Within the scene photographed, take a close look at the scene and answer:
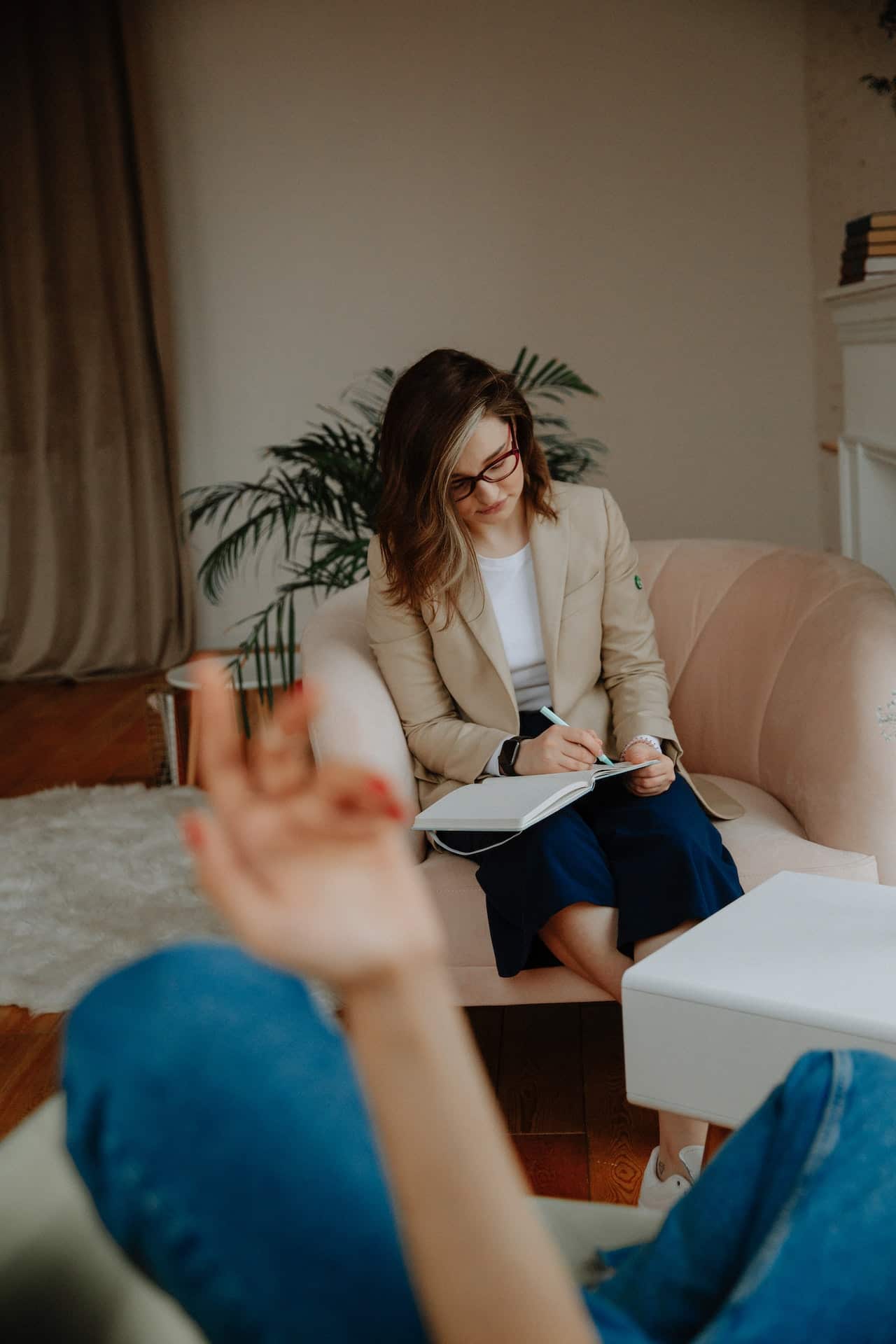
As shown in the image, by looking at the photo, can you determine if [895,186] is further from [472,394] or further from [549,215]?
[472,394]

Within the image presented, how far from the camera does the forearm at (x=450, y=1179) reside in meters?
0.45

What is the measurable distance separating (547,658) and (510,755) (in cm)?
19

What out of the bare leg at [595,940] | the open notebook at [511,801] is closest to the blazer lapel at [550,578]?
the open notebook at [511,801]

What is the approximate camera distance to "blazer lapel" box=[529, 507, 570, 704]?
6.59ft

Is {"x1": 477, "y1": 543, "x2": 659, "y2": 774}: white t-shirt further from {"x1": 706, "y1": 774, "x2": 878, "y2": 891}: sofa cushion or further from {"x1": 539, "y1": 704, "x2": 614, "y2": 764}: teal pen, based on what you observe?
{"x1": 706, "y1": 774, "x2": 878, "y2": 891}: sofa cushion

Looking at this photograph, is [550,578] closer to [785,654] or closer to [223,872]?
[785,654]

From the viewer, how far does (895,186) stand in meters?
3.82

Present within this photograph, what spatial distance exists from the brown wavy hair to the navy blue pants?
0.42 metres

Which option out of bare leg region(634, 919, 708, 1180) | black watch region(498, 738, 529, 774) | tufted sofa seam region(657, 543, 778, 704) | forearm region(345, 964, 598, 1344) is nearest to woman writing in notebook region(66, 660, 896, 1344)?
forearm region(345, 964, 598, 1344)

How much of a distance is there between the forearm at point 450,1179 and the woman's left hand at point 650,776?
4.52ft

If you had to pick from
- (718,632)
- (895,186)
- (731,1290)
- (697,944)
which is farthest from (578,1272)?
(895,186)

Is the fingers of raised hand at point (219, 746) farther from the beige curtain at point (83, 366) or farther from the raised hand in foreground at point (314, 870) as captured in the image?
the beige curtain at point (83, 366)

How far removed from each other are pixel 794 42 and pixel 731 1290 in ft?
15.9

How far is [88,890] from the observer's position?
9.26 ft
